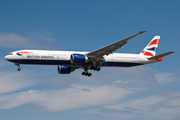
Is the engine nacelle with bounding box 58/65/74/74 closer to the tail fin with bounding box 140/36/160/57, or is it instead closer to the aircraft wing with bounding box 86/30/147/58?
the aircraft wing with bounding box 86/30/147/58

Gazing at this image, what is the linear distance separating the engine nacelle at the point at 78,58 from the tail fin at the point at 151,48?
42.3 feet

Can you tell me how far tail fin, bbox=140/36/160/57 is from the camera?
169ft

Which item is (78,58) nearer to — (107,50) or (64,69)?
(107,50)

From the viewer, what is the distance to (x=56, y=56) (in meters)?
44.0

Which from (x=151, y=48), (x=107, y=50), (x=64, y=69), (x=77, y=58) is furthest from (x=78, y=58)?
(x=151, y=48)

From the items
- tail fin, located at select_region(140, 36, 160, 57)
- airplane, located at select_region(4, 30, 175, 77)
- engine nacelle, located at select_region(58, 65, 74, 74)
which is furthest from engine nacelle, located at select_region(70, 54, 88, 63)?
tail fin, located at select_region(140, 36, 160, 57)

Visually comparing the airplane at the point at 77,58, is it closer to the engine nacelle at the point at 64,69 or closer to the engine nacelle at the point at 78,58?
the engine nacelle at the point at 78,58

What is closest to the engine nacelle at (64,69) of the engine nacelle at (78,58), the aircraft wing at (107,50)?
the engine nacelle at (78,58)

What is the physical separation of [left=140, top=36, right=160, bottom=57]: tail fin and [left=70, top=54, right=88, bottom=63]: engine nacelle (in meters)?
12.9

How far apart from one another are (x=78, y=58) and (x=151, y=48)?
1689 cm

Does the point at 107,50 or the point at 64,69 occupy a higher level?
the point at 107,50

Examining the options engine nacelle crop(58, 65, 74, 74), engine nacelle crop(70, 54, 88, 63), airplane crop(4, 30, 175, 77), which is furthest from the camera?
engine nacelle crop(58, 65, 74, 74)

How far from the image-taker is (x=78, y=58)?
142 ft

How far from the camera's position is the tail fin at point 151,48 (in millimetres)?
51600
